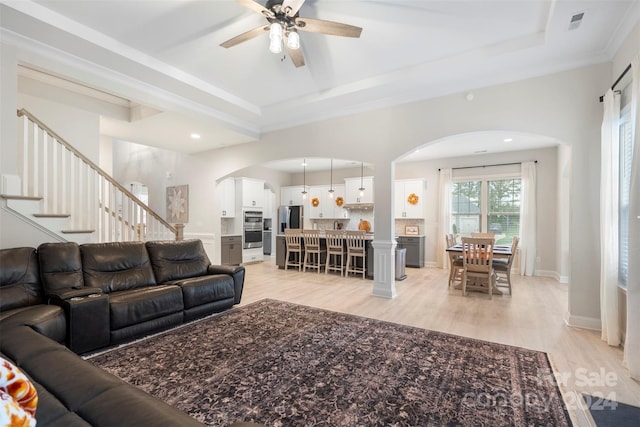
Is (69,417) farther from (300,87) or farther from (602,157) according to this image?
(602,157)

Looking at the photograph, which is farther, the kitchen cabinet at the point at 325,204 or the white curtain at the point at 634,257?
the kitchen cabinet at the point at 325,204

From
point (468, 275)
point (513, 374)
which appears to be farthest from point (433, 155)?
point (513, 374)

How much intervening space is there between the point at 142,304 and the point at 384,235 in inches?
127

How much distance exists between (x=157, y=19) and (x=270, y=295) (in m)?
3.65

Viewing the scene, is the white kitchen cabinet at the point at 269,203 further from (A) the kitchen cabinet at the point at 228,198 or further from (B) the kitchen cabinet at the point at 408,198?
(B) the kitchen cabinet at the point at 408,198

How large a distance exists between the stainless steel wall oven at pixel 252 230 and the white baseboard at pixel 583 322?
21.7ft

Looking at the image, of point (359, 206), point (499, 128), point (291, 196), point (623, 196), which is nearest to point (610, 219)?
point (623, 196)

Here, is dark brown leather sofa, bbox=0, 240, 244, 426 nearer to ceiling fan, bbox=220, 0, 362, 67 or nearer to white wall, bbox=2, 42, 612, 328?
white wall, bbox=2, 42, 612, 328

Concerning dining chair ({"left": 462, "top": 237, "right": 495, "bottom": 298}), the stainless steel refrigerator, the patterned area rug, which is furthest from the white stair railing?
dining chair ({"left": 462, "top": 237, "right": 495, "bottom": 298})

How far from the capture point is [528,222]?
6.11 metres

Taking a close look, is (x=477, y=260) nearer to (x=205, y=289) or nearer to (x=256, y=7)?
(x=205, y=289)

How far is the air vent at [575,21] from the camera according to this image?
2.40 meters

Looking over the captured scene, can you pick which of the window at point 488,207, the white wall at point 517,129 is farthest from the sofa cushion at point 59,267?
the window at point 488,207

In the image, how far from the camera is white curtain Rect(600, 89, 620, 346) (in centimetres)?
265
